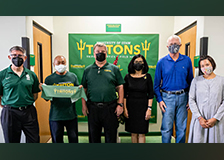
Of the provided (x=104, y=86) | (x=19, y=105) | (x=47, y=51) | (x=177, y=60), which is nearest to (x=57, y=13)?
(x=104, y=86)

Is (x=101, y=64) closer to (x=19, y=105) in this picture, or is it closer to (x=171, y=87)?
(x=171, y=87)

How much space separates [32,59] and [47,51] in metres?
0.90

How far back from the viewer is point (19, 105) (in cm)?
205

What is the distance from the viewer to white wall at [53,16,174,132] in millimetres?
3633

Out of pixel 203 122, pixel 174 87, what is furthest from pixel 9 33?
pixel 203 122

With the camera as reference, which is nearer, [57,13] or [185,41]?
[57,13]

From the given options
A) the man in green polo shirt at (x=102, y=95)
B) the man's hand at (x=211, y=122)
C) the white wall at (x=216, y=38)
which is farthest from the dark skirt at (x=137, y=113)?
the white wall at (x=216, y=38)

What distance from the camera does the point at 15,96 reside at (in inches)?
80.0

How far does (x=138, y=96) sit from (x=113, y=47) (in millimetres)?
1594

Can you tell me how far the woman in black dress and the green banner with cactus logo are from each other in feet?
4.37

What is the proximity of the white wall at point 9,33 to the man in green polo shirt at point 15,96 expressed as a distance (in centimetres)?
43

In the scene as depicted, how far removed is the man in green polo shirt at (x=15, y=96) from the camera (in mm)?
2033

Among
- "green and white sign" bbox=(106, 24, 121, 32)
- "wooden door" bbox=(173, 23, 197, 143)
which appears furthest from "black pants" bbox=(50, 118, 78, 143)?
"green and white sign" bbox=(106, 24, 121, 32)

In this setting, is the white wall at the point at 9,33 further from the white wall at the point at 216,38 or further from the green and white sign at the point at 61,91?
the white wall at the point at 216,38
